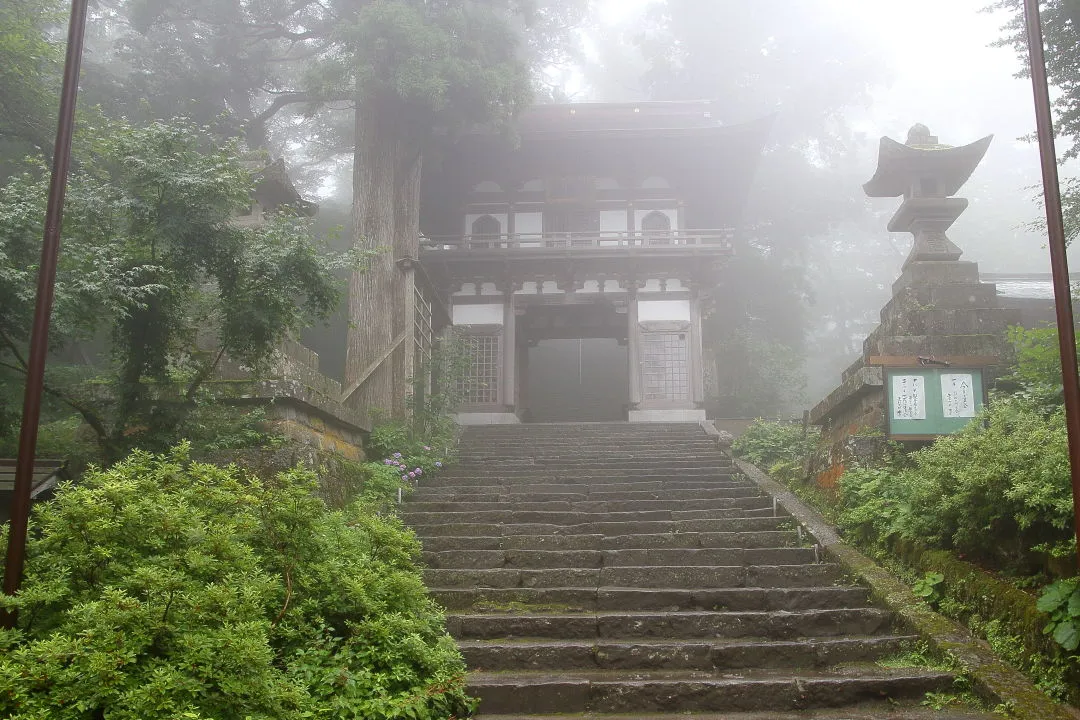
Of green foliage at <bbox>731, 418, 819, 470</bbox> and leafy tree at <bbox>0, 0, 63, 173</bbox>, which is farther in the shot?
leafy tree at <bbox>0, 0, 63, 173</bbox>

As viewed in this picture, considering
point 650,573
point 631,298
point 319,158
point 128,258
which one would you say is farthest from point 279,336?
point 319,158

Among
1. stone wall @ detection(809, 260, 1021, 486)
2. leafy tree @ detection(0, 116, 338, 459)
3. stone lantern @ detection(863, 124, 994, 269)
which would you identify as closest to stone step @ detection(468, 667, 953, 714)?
stone wall @ detection(809, 260, 1021, 486)

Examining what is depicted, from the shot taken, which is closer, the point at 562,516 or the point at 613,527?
the point at 613,527

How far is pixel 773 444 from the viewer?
11336 millimetres

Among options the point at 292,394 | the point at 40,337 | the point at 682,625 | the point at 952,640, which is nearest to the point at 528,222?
the point at 292,394

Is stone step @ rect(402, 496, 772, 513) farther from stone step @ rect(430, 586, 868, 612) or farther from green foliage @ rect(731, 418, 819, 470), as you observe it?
stone step @ rect(430, 586, 868, 612)

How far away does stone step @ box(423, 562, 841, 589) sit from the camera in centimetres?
651

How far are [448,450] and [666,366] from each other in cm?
684

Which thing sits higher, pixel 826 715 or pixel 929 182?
pixel 929 182

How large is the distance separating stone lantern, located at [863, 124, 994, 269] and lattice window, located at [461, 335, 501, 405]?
9.53 meters

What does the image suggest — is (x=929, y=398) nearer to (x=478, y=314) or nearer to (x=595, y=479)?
(x=595, y=479)

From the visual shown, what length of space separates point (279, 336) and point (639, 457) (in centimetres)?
612

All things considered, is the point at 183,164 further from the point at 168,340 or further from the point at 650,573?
A: the point at 650,573

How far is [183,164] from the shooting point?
6.47 metres
